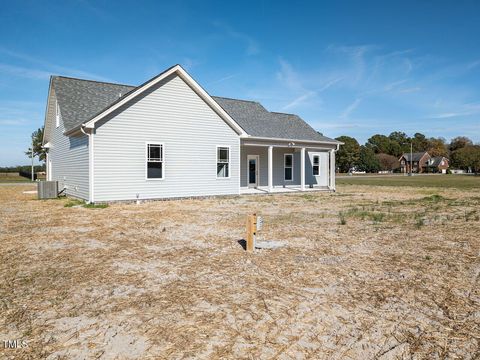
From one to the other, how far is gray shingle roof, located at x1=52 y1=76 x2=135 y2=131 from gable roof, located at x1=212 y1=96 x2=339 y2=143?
21.4 feet

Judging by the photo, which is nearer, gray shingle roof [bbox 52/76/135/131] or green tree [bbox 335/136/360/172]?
gray shingle roof [bbox 52/76/135/131]

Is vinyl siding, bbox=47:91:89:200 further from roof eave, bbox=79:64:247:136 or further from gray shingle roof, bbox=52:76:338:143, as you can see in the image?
gray shingle roof, bbox=52:76:338:143

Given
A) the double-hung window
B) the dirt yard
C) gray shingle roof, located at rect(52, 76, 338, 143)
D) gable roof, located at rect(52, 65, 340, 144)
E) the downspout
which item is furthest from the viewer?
gray shingle roof, located at rect(52, 76, 338, 143)

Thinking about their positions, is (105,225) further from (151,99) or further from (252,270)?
(151,99)

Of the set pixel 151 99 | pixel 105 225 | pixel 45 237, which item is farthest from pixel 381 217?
pixel 151 99

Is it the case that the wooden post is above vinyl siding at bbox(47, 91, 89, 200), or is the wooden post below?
below

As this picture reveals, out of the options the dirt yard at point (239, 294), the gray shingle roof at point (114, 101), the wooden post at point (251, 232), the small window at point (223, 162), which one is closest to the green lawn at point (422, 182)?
the gray shingle roof at point (114, 101)

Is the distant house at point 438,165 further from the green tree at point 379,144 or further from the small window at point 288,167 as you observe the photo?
the small window at point 288,167

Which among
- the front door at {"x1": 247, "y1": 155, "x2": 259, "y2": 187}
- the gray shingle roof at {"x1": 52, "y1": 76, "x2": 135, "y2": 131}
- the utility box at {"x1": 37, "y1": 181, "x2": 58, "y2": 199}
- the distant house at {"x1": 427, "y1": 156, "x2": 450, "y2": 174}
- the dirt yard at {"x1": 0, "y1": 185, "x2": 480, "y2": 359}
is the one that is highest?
the gray shingle roof at {"x1": 52, "y1": 76, "x2": 135, "y2": 131}

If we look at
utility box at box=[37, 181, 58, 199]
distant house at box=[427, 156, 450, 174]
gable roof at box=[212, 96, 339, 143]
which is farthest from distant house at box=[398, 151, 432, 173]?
utility box at box=[37, 181, 58, 199]

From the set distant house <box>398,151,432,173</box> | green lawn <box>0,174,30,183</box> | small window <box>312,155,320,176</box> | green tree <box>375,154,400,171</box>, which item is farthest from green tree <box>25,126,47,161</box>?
distant house <box>398,151,432,173</box>

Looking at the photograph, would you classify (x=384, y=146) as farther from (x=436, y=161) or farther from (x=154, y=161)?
(x=154, y=161)

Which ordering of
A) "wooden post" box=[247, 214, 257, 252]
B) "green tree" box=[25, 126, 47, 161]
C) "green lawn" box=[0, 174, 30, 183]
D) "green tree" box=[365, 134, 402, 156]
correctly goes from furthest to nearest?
"green tree" box=[365, 134, 402, 156], "green tree" box=[25, 126, 47, 161], "green lawn" box=[0, 174, 30, 183], "wooden post" box=[247, 214, 257, 252]

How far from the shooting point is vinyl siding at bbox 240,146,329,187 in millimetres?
22141
